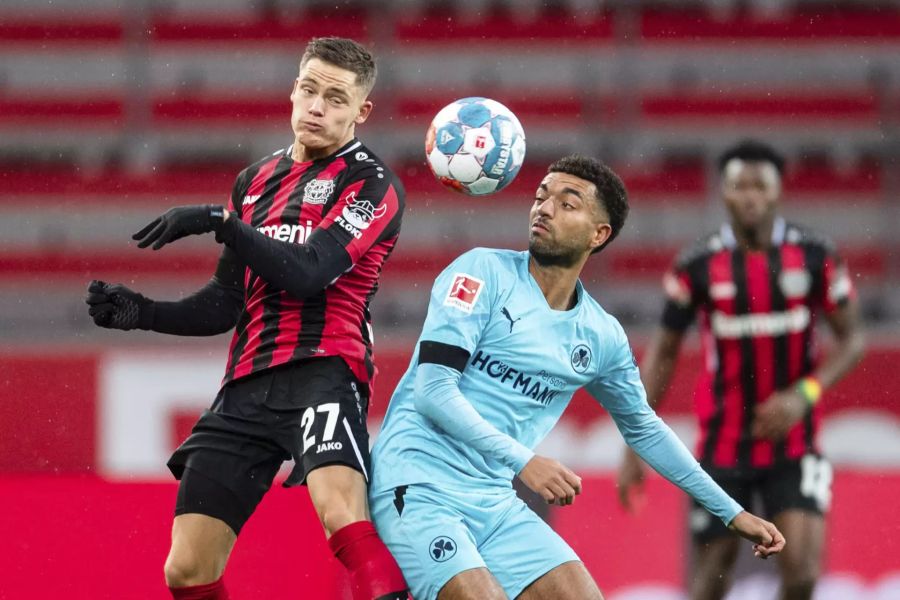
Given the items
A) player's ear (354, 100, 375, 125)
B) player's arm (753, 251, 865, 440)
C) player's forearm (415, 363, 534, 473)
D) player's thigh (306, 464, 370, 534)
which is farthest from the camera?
player's arm (753, 251, 865, 440)

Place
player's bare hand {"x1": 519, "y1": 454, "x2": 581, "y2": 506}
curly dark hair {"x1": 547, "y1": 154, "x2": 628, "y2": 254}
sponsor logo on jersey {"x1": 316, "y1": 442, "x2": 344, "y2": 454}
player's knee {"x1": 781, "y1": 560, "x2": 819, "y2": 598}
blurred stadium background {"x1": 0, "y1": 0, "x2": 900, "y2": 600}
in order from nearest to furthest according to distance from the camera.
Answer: player's bare hand {"x1": 519, "y1": 454, "x2": 581, "y2": 506}, sponsor logo on jersey {"x1": 316, "y1": 442, "x2": 344, "y2": 454}, curly dark hair {"x1": 547, "y1": 154, "x2": 628, "y2": 254}, player's knee {"x1": 781, "y1": 560, "x2": 819, "y2": 598}, blurred stadium background {"x1": 0, "y1": 0, "x2": 900, "y2": 600}

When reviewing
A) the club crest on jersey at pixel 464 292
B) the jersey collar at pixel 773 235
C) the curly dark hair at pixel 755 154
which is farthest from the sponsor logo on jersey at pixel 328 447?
the curly dark hair at pixel 755 154

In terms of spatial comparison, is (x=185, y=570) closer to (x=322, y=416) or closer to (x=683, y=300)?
(x=322, y=416)

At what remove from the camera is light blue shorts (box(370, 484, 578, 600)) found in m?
3.74

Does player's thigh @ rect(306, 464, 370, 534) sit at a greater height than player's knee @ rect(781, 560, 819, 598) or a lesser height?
greater

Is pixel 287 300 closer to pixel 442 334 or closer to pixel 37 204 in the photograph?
pixel 442 334

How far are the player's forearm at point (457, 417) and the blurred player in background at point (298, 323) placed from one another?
34cm

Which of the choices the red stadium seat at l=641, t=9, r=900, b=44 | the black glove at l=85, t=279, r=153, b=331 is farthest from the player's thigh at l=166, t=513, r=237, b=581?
the red stadium seat at l=641, t=9, r=900, b=44

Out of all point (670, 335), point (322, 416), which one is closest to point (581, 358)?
point (322, 416)

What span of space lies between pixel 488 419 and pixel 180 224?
3.23 feet

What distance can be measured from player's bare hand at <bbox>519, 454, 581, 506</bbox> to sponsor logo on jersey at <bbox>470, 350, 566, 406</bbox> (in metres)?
0.48

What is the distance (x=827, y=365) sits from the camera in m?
5.87

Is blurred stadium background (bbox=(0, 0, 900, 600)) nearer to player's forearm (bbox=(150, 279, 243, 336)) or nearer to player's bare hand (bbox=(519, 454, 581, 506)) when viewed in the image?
player's forearm (bbox=(150, 279, 243, 336))

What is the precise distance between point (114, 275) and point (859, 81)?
620 cm
